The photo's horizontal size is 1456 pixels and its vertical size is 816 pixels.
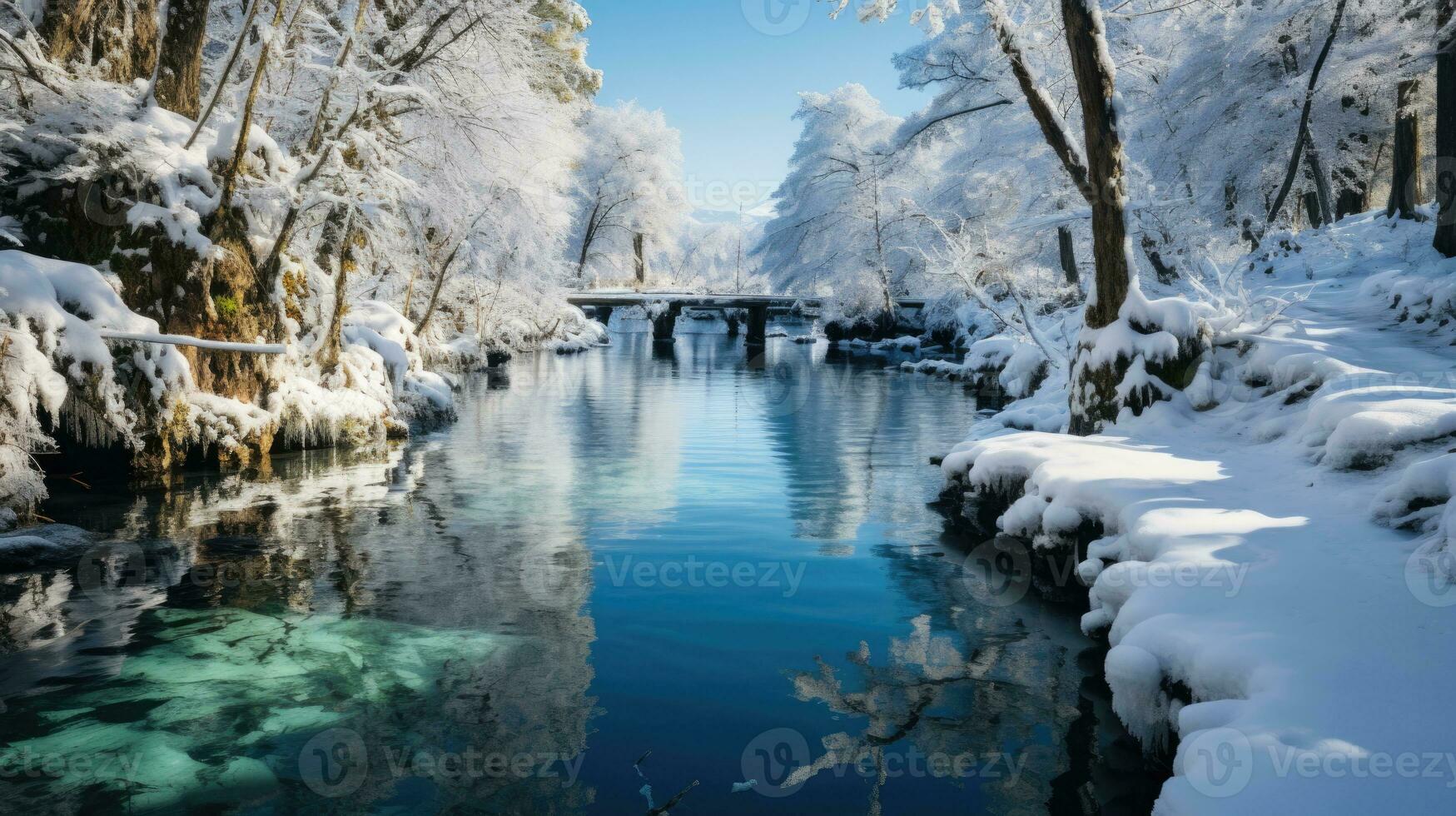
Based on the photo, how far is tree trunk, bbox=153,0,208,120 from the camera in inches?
442

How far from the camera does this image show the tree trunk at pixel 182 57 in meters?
11.2

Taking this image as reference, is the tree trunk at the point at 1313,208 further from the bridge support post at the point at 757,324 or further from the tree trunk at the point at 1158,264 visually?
the bridge support post at the point at 757,324

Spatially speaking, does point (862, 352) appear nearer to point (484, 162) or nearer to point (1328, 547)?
point (484, 162)

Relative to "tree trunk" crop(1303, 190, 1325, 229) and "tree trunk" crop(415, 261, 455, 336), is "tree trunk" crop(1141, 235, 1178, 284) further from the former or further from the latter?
"tree trunk" crop(415, 261, 455, 336)

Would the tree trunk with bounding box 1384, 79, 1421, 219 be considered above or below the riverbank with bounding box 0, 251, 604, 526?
above

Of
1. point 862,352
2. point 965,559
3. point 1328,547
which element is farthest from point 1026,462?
Answer: point 862,352

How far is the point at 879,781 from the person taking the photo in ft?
13.6

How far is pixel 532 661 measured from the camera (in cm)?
544

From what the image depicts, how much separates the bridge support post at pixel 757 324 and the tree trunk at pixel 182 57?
34685 mm

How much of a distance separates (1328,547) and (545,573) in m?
5.45

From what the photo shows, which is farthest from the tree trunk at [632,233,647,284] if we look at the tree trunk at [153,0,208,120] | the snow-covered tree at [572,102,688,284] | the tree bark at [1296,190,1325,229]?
the tree trunk at [153,0,208,120]

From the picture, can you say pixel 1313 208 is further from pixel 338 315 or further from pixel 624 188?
pixel 624 188

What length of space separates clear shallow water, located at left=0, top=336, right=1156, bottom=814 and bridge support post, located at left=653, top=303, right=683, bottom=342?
38.1m

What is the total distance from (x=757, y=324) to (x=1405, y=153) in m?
32.8
